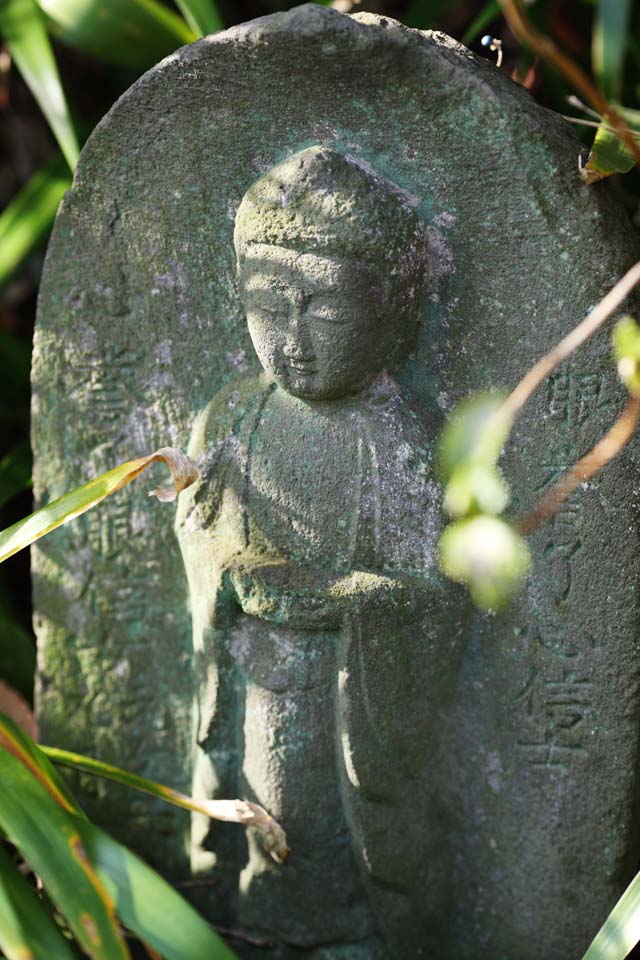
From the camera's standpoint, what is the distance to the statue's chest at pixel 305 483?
4.00 ft

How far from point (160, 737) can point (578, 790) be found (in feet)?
1.61

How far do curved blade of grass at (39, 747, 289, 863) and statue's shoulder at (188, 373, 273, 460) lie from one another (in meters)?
0.35

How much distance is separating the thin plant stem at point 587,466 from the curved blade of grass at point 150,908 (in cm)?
46

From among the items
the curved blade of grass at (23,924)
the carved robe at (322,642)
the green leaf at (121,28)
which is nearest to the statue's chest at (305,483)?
the carved robe at (322,642)

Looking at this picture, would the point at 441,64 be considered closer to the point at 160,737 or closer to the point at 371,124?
the point at 371,124

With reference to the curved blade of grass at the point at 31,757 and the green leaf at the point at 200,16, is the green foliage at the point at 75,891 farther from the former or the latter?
the green leaf at the point at 200,16

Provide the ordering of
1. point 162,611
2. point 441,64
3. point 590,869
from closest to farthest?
1. point 441,64
2. point 590,869
3. point 162,611

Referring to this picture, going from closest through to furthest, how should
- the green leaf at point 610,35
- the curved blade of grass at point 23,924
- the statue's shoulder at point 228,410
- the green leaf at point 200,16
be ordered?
the green leaf at point 610,35
the curved blade of grass at point 23,924
the statue's shoulder at point 228,410
the green leaf at point 200,16

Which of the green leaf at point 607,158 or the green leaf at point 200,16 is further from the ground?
the green leaf at point 200,16

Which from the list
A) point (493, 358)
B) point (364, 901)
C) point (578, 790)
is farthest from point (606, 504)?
point (364, 901)

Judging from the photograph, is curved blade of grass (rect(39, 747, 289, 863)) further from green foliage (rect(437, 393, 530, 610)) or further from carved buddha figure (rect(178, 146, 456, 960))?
green foliage (rect(437, 393, 530, 610))

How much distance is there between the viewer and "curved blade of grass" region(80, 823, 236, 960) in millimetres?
1087

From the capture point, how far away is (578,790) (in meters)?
1.30

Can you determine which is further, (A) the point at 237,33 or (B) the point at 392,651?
(B) the point at 392,651
